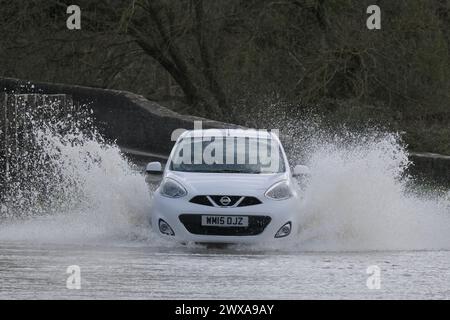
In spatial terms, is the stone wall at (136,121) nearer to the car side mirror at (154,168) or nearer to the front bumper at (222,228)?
the car side mirror at (154,168)

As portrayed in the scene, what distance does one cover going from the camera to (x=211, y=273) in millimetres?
12836

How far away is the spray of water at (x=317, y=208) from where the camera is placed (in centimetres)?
1678

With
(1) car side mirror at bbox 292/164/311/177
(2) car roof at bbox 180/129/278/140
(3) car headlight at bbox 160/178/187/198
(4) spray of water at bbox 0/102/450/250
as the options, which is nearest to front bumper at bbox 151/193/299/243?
(3) car headlight at bbox 160/178/187/198

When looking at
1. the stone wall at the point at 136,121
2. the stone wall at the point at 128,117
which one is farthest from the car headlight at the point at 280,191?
the stone wall at the point at 128,117

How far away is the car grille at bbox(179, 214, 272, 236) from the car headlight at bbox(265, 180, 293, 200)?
403 millimetres

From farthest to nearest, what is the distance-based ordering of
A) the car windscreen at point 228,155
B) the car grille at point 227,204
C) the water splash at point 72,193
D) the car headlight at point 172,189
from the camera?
1. the water splash at point 72,193
2. the car windscreen at point 228,155
3. the car headlight at point 172,189
4. the car grille at point 227,204

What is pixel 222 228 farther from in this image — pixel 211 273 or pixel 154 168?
pixel 211 273

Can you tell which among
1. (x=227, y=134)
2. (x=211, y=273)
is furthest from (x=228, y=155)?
(x=211, y=273)

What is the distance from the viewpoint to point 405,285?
39.7 ft

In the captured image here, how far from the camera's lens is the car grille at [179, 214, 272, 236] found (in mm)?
15320

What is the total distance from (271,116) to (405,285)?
17.6 metres

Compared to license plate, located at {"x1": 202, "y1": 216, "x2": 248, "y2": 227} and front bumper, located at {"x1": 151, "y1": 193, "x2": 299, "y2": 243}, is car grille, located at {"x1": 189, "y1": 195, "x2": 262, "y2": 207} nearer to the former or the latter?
front bumper, located at {"x1": 151, "y1": 193, "x2": 299, "y2": 243}
